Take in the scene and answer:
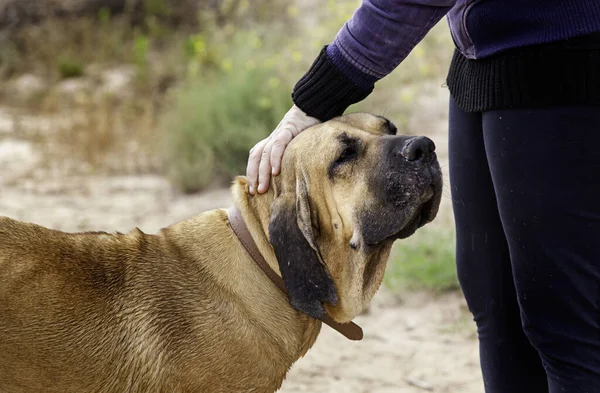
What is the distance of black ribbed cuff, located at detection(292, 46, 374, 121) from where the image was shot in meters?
2.44

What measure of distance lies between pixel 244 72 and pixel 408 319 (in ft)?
10.9

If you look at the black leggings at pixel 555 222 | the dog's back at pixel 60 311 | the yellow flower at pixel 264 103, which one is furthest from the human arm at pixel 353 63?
the yellow flower at pixel 264 103

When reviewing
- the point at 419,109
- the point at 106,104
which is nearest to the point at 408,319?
the point at 419,109

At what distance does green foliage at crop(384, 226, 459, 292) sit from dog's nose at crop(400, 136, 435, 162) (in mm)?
2547

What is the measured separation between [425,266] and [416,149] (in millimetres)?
2627

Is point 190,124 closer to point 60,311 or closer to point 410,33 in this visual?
point 60,311

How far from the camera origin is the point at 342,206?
2561 millimetres

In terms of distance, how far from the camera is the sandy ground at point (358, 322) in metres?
4.00

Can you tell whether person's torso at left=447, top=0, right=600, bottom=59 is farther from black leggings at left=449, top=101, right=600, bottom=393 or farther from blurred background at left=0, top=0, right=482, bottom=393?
blurred background at left=0, top=0, right=482, bottom=393

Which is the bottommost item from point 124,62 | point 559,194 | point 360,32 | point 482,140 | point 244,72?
point 559,194

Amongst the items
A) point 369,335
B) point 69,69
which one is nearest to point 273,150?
point 369,335

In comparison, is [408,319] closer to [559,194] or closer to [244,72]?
[559,194]

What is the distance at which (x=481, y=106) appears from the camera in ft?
7.31

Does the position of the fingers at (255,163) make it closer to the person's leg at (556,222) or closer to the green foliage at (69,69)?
the person's leg at (556,222)
